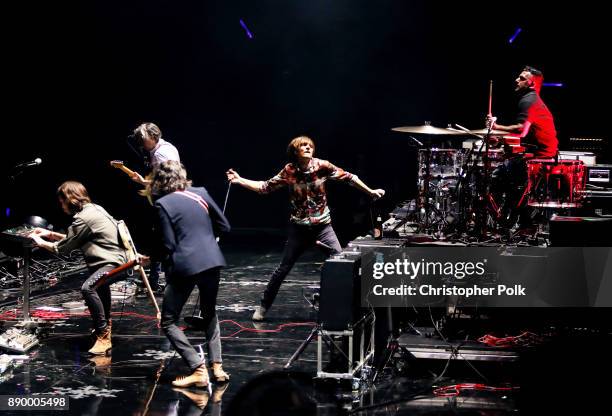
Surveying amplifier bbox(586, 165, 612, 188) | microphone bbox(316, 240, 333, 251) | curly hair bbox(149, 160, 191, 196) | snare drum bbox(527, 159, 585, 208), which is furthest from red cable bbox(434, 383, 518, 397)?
amplifier bbox(586, 165, 612, 188)

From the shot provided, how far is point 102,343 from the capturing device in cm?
662

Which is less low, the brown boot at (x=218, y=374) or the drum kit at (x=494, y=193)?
the drum kit at (x=494, y=193)

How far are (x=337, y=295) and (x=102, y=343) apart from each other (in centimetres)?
244

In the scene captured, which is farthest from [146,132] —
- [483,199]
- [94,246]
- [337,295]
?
[483,199]

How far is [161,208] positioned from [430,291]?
2.73 m

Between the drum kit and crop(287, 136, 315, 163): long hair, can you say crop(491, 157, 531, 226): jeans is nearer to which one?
the drum kit

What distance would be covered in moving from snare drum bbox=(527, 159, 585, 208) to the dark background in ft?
16.3

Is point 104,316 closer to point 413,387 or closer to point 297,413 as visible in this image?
point 297,413

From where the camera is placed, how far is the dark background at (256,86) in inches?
529

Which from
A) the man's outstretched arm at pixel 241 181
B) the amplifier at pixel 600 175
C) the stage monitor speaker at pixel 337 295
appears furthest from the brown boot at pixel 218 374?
the amplifier at pixel 600 175

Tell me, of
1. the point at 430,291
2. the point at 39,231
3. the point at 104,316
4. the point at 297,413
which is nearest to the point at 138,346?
the point at 104,316

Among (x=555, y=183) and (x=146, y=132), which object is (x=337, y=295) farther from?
(x=555, y=183)

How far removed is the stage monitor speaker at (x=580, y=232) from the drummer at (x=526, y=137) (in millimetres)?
2057

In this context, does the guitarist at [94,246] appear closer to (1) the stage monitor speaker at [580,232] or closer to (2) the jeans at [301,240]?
(2) the jeans at [301,240]
